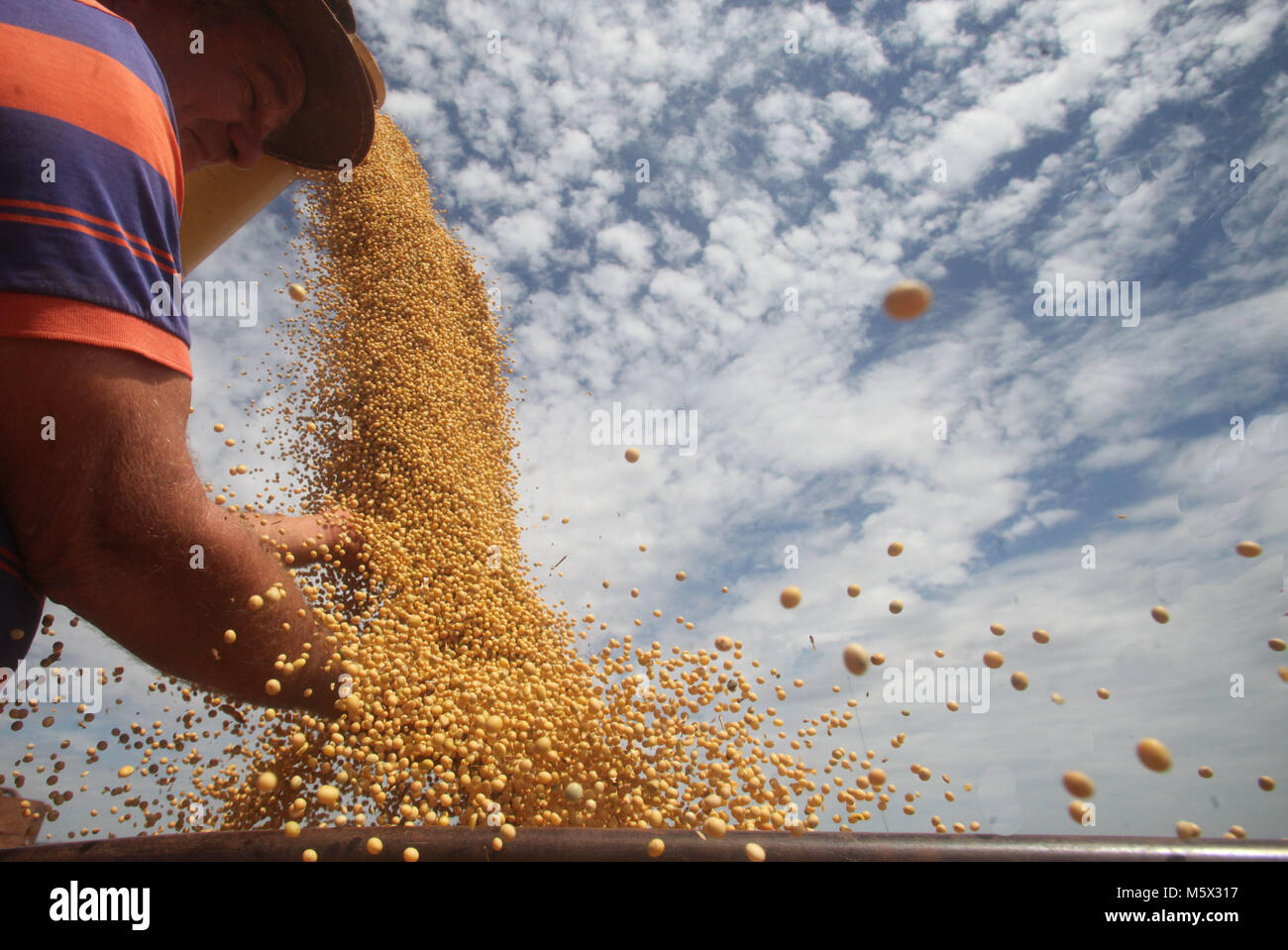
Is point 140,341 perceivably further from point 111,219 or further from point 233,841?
point 233,841

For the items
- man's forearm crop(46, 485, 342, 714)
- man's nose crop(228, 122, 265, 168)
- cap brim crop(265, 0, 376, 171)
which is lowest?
man's forearm crop(46, 485, 342, 714)

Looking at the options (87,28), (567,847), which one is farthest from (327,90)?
(567,847)

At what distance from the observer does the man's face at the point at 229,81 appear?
183 centimetres

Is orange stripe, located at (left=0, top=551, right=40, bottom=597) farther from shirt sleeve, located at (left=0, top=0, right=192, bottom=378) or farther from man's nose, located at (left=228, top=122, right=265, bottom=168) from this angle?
man's nose, located at (left=228, top=122, right=265, bottom=168)

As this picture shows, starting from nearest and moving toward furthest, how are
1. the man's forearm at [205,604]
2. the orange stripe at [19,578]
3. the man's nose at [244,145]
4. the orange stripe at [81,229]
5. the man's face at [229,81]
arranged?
the orange stripe at [81,229] < the orange stripe at [19,578] < the man's forearm at [205,604] < the man's face at [229,81] < the man's nose at [244,145]

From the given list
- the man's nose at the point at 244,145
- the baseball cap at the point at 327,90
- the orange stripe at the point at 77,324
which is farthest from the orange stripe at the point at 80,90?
the baseball cap at the point at 327,90

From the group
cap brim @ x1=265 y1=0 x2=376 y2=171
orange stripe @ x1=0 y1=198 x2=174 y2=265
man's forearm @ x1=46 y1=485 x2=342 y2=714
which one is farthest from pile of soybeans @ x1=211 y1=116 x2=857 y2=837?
orange stripe @ x1=0 y1=198 x2=174 y2=265

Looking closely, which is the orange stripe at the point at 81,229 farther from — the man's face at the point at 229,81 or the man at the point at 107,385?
the man's face at the point at 229,81

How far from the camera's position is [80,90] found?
1220 millimetres

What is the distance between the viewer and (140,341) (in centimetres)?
127

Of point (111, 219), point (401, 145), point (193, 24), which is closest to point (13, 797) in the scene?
point (111, 219)

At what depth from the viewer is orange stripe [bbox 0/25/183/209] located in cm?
117

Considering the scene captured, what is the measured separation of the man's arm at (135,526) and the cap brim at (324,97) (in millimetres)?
1585

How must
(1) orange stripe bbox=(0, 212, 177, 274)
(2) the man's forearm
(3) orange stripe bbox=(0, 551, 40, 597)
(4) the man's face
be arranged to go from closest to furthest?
(1) orange stripe bbox=(0, 212, 177, 274) < (3) orange stripe bbox=(0, 551, 40, 597) < (2) the man's forearm < (4) the man's face
